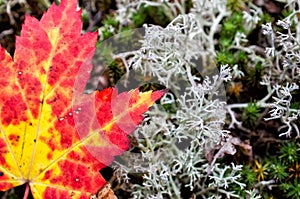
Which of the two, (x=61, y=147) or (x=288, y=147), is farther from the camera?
(x=288, y=147)

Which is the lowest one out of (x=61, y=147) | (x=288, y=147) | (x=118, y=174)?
(x=288, y=147)

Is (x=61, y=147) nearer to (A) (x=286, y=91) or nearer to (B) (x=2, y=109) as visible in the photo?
(B) (x=2, y=109)

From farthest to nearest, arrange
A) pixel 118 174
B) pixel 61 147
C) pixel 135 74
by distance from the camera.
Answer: pixel 135 74
pixel 118 174
pixel 61 147

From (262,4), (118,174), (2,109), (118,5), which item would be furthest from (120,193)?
(262,4)

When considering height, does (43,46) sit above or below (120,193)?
above

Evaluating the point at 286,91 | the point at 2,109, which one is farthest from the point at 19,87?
the point at 286,91

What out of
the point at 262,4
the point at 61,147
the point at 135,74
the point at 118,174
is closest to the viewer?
the point at 61,147
